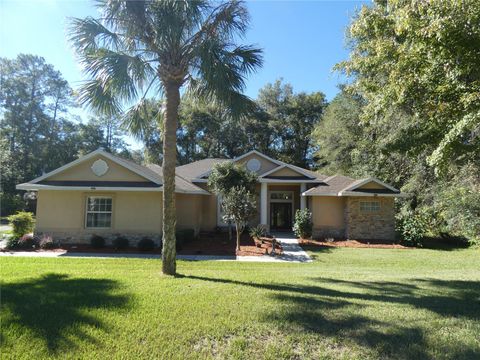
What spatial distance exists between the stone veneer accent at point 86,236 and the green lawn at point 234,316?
661 cm

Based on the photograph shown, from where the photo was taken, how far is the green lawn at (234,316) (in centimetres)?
447

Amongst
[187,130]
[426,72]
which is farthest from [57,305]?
[187,130]

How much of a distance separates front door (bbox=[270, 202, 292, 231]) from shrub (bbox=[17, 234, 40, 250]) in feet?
47.5

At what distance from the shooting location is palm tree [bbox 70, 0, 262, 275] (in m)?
8.15

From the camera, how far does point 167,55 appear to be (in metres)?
8.72

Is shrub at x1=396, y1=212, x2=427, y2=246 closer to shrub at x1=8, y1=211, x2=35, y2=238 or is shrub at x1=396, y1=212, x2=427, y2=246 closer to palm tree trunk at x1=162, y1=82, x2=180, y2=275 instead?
palm tree trunk at x1=162, y1=82, x2=180, y2=275

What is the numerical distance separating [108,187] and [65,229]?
3.04m

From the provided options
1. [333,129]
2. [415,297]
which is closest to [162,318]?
[415,297]

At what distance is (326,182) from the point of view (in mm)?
22516

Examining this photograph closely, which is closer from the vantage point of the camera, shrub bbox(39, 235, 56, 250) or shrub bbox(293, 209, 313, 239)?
shrub bbox(39, 235, 56, 250)

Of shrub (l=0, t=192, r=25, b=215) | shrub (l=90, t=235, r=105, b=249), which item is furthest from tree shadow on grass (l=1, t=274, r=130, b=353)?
shrub (l=0, t=192, r=25, b=215)

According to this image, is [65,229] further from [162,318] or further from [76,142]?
[76,142]

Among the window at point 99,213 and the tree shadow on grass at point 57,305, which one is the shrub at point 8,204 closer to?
the window at point 99,213

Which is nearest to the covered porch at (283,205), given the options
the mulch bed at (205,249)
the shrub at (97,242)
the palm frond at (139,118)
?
the mulch bed at (205,249)
